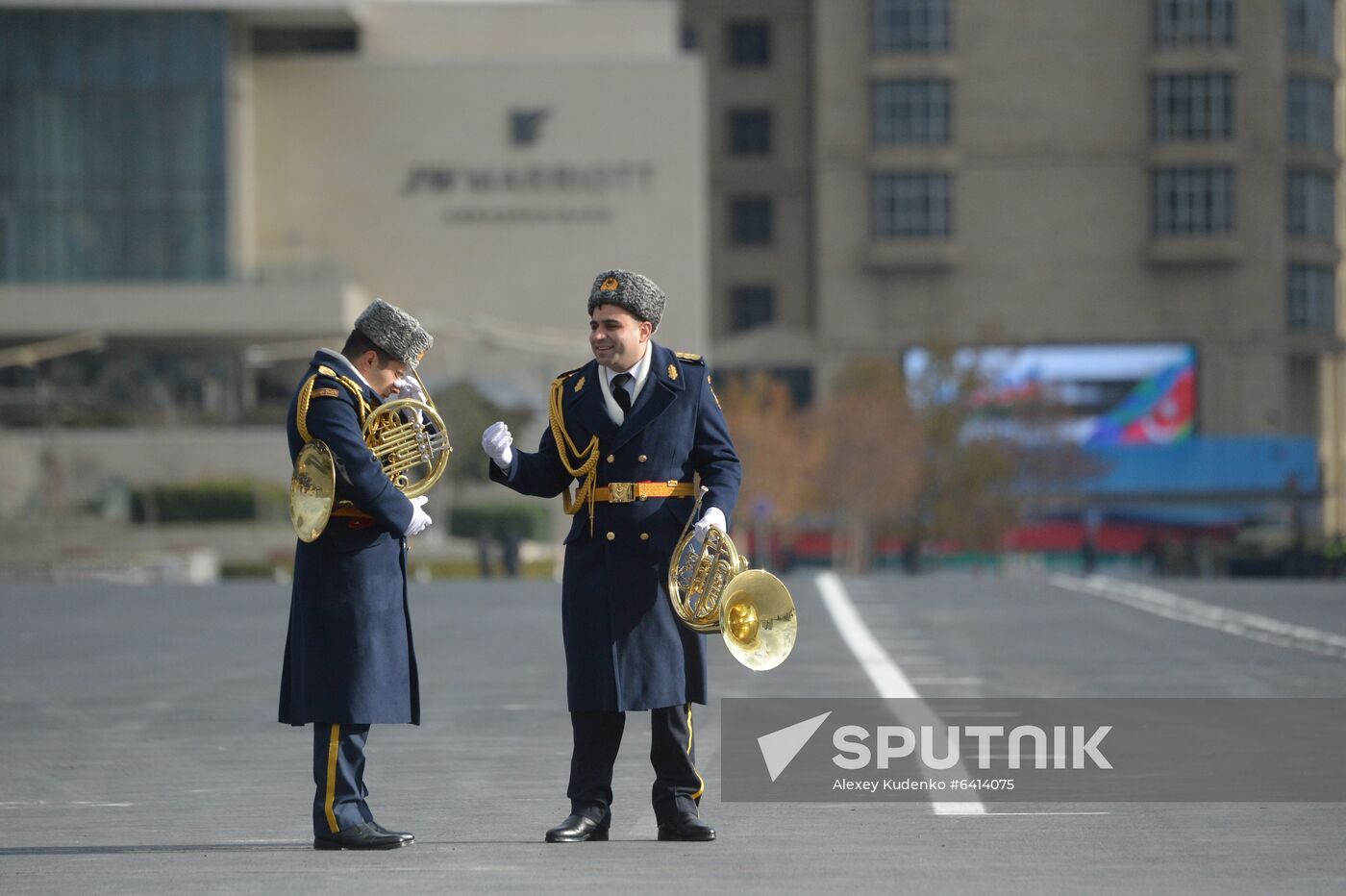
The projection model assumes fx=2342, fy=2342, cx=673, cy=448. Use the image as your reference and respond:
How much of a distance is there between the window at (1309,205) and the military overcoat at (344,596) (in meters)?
85.9

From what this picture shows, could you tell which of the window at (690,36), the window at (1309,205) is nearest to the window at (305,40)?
the window at (690,36)

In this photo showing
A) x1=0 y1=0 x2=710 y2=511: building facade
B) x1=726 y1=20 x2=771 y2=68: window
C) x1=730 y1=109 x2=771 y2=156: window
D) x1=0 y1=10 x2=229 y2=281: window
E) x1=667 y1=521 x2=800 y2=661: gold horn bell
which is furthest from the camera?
x1=726 y1=20 x2=771 y2=68: window

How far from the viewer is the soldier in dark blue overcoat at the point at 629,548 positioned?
815 centimetres

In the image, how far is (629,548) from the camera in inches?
322

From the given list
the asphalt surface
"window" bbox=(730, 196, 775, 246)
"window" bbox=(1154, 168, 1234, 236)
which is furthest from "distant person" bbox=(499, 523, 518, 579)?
"window" bbox=(730, 196, 775, 246)

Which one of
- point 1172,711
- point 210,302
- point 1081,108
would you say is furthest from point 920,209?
point 1172,711

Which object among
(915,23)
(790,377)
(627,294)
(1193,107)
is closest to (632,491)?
(627,294)

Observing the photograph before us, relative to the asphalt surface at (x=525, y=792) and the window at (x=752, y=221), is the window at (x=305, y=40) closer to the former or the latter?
the window at (x=752, y=221)

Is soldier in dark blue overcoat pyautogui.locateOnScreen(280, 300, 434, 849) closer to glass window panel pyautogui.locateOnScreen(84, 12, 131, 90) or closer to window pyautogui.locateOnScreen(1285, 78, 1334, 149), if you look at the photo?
glass window panel pyautogui.locateOnScreen(84, 12, 131, 90)

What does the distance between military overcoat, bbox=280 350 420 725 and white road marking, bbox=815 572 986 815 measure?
7.53 ft

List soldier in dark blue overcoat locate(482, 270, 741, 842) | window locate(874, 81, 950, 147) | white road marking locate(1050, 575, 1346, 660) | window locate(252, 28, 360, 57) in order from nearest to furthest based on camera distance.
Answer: soldier in dark blue overcoat locate(482, 270, 741, 842) → white road marking locate(1050, 575, 1346, 660) → window locate(252, 28, 360, 57) → window locate(874, 81, 950, 147)

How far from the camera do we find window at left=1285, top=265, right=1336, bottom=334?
9019 centimetres

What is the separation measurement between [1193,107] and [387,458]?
3280 inches

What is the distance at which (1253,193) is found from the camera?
88.4m
